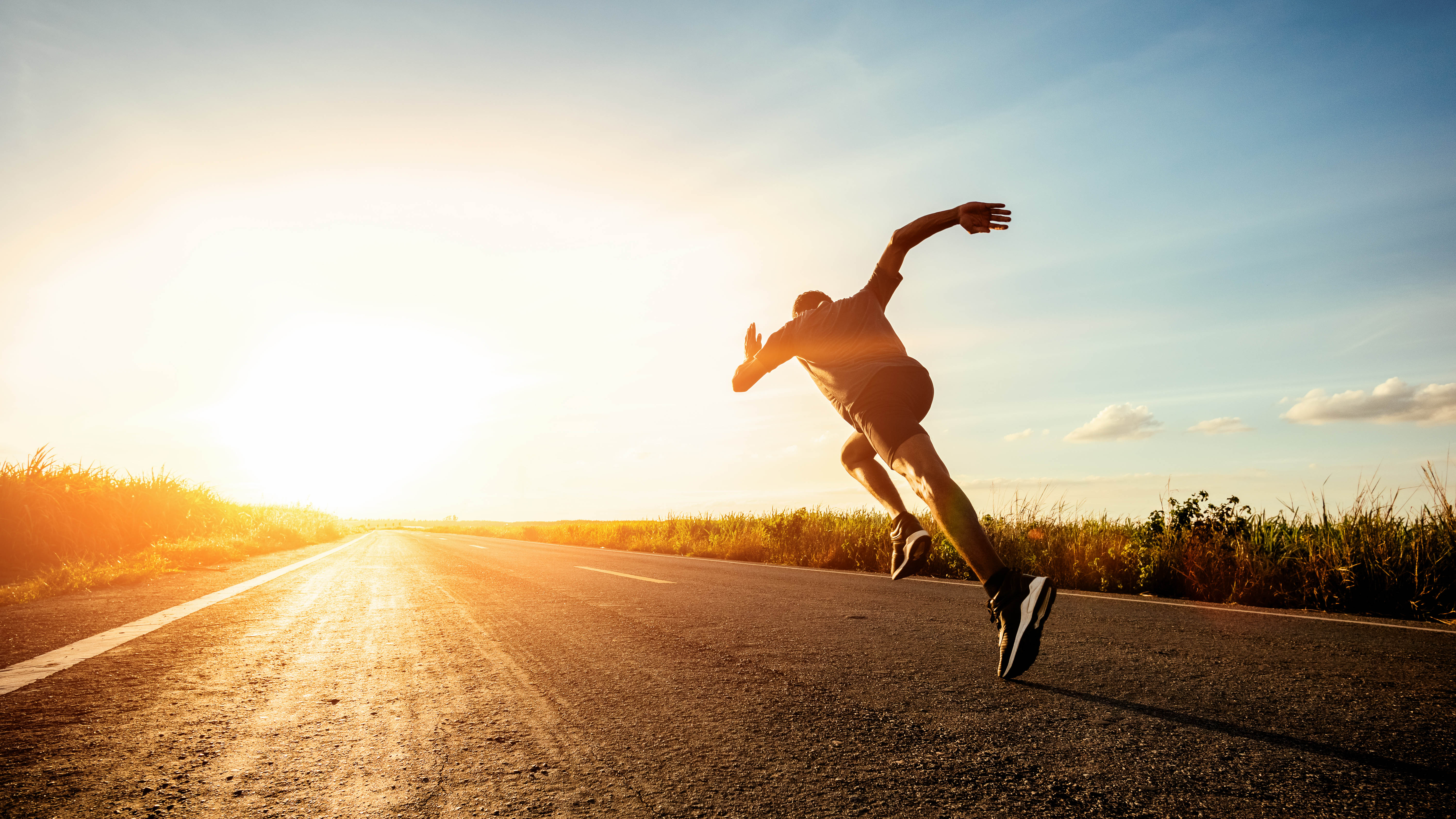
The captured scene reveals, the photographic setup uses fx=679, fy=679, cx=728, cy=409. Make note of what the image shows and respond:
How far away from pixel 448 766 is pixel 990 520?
9953mm

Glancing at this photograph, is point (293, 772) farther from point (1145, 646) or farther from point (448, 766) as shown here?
point (1145, 646)

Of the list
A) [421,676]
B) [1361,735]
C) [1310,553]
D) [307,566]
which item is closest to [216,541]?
[307,566]

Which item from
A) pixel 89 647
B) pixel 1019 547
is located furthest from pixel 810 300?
pixel 1019 547

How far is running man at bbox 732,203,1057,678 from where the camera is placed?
115 inches

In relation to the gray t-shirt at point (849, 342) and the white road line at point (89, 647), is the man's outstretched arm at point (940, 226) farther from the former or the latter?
the white road line at point (89, 647)

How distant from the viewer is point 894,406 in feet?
11.6

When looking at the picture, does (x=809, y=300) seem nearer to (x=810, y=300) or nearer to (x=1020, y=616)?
(x=810, y=300)

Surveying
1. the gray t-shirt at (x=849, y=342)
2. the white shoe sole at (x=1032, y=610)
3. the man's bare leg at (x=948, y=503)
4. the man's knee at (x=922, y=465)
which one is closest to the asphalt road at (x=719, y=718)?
the white shoe sole at (x=1032, y=610)

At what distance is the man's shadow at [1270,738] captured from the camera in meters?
1.88

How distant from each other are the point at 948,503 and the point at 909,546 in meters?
0.93

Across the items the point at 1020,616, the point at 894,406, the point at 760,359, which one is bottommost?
the point at 1020,616

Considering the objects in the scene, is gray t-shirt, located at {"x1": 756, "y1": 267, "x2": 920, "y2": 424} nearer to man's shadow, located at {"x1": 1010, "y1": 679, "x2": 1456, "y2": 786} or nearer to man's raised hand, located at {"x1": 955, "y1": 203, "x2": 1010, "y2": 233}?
man's raised hand, located at {"x1": 955, "y1": 203, "x2": 1010, "y2": 233}

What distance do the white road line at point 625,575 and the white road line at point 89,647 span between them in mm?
3554

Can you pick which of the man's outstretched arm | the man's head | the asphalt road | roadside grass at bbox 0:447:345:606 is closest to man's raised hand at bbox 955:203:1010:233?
the man's outstretched arm
